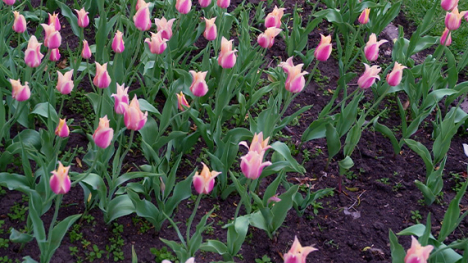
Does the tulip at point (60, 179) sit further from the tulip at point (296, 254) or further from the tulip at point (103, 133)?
the tulip at point (296, 254)

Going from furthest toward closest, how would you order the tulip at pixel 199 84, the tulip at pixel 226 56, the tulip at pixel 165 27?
the tulip at pixel 165 27
the tulip at pixel 226 56
the tulip at pixel 199 84

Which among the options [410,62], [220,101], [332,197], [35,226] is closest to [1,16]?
[220,101]

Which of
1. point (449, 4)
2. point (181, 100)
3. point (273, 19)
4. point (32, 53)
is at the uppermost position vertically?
point (449, 4)

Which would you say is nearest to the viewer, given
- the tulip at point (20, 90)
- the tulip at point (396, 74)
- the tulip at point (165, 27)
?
the tulip at point (20, 90)

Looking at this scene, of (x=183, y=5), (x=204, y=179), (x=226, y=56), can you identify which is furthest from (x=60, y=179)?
(x=183, y=5)

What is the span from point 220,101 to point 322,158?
25.8 inches

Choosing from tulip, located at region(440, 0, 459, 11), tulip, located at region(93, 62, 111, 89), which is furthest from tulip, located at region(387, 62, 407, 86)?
tulip, located at region(93, 62, 111, 89)

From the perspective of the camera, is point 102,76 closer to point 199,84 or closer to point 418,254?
point 199,84

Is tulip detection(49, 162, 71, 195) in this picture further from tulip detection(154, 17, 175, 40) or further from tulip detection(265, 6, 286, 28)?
tulip detection(265, 6, 286, 28)

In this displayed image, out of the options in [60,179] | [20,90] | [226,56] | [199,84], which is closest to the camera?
[60,179]

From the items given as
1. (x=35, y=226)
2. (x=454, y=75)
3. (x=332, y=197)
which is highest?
(x=454, y=75)

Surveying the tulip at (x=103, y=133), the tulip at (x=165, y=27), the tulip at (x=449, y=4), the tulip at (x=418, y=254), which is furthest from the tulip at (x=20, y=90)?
the tulip at (x=449, y=4)

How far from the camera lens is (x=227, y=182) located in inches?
102

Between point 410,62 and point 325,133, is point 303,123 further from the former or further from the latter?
point 410,62
